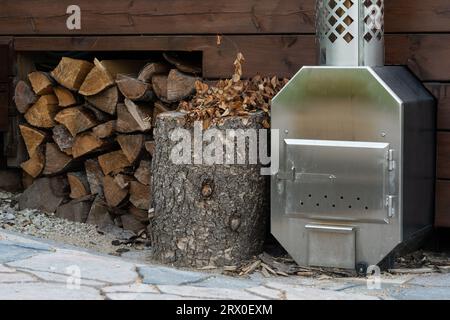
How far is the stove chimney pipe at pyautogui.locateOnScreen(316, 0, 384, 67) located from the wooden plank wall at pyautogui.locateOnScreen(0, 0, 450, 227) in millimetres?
319

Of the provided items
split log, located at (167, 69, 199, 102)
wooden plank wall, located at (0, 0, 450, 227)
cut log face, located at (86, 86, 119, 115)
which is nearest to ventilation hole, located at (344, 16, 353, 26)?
wooden plank wall, located at (0, 0, 450, 227)

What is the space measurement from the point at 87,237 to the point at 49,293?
1.96 meters

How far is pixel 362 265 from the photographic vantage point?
4621 millimetres

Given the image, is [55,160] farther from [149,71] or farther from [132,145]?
[149,71]

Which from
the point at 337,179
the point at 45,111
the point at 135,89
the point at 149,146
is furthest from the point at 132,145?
the point at 337,179

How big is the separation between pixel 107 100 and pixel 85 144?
328 mm

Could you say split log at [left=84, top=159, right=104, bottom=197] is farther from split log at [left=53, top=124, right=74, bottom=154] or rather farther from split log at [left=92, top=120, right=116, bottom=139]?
split log at [left=92, top=120, right=116, bottom=139]

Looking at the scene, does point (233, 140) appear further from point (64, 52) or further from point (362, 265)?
point (64, 52)

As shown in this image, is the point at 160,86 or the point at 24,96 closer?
the point at 160,86

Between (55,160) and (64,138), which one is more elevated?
(64,138)

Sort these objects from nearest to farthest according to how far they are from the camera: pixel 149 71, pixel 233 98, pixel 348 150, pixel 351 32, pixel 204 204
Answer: pixel 348 150 < pixel 351 32 < pixel 204 204 < pixel 233 98 < pixel 149 71

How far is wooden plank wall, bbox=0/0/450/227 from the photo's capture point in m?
4.95

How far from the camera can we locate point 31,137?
243 inches

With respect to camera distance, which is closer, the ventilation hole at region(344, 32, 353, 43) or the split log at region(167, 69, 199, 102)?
the ventilation hole at region(344, 32, 353, 43)
